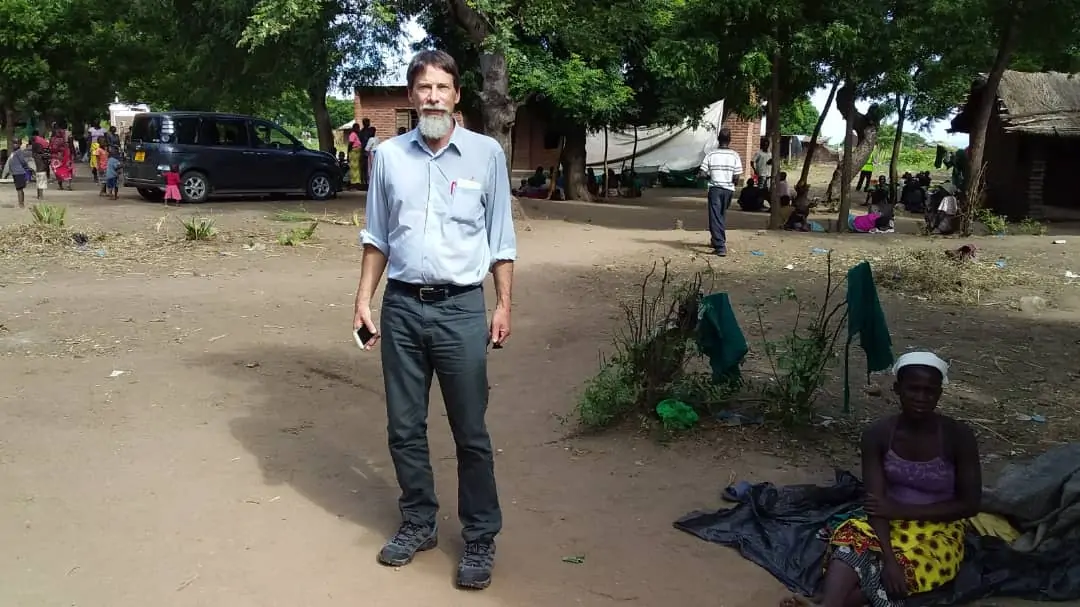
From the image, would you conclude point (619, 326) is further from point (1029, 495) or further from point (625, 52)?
point (625, 52)

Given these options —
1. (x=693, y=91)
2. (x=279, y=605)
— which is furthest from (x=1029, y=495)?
(x=693, y=91)

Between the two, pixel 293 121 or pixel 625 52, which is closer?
pixel 625 52

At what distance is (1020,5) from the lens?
13.1 m

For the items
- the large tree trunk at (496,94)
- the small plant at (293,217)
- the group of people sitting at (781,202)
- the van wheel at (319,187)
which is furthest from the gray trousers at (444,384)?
the van wheel at (319,187)

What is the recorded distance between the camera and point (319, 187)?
60.2 ft

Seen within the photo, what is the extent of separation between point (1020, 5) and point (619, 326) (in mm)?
9632

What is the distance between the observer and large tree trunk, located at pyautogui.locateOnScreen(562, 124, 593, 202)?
21.5 metres

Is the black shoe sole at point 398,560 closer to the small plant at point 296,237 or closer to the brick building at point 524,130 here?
the small plant at point 296,237

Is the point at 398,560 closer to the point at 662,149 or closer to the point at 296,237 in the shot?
the point at 296,237

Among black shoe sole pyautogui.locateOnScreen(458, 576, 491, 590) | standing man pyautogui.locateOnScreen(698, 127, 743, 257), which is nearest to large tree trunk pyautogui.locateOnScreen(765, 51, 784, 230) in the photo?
standing man pyautogui.locateOnScreen(698, 127, 743, 257)

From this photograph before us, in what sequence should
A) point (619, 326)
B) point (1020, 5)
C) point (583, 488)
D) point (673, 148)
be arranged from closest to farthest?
1. point (583, 488)
2. point (619, 326)
3. point (1020, 5)
4. point (673, 148)

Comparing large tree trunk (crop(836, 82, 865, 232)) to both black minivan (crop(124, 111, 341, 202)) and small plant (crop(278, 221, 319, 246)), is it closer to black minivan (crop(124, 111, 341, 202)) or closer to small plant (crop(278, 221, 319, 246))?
small plant (crop(278, 221, 319, 246))

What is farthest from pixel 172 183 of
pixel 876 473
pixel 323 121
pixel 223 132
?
pixel 876 473

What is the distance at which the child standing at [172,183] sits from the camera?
16.1 m
